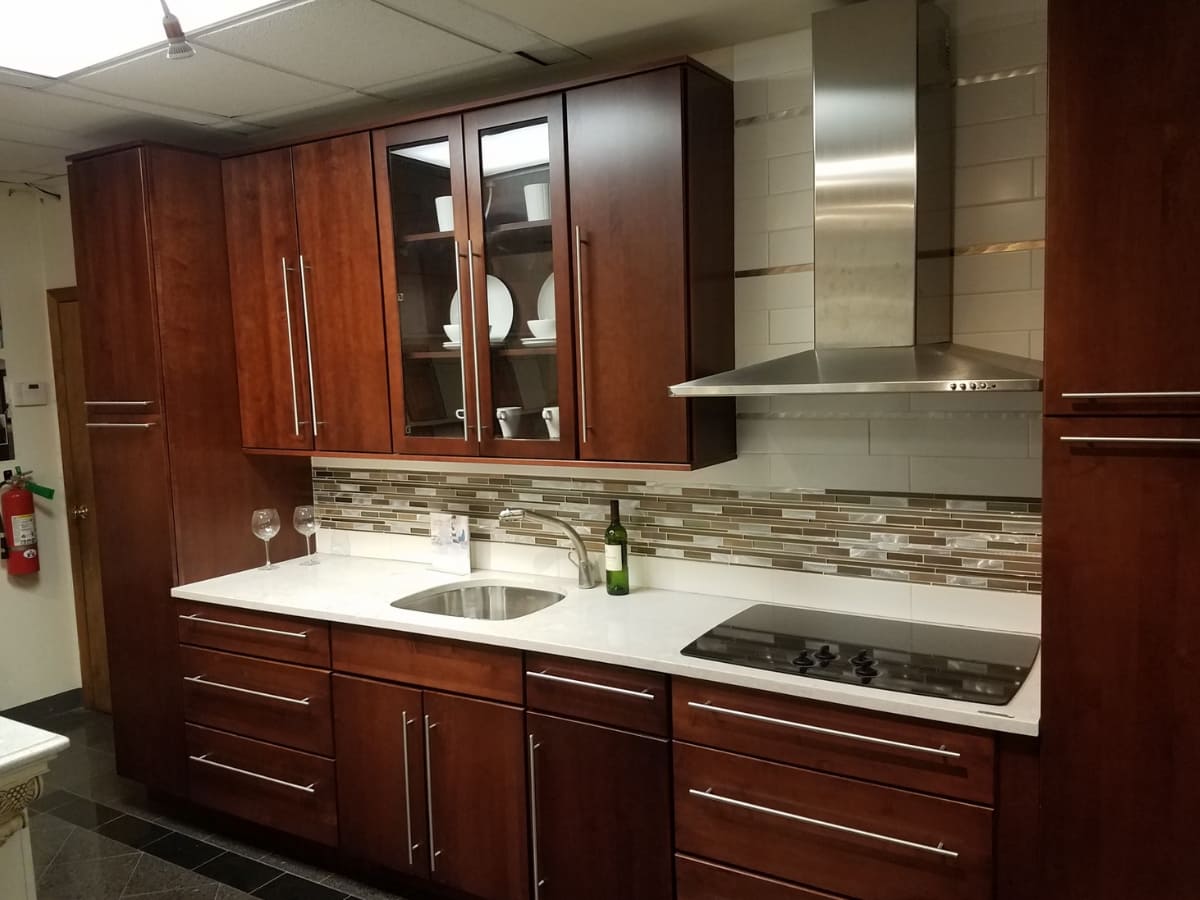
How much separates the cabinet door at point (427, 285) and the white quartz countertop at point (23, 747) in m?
1.29

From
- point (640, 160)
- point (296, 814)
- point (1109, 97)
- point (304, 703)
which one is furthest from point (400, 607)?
point (1109, 97)

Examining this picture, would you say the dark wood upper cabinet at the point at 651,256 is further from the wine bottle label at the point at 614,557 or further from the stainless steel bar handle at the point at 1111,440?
the stainless steel bar handle at the point at 1111,440

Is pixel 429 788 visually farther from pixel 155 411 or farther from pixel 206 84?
pixel 206 84

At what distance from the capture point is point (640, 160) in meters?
2.33

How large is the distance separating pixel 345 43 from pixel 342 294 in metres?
0.80

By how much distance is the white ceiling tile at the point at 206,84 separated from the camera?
2.49m

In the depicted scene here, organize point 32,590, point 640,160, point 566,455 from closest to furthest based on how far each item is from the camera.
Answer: point 640,160 → point 566,455 → point 32,590

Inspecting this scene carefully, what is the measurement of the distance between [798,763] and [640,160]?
1.55m

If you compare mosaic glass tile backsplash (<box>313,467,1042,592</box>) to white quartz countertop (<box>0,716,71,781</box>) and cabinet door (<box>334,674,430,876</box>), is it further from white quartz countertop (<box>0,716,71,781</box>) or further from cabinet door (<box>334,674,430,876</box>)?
white quartz countertop (<box>0,716,71,781</box>)

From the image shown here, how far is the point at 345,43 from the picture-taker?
2.38 metres

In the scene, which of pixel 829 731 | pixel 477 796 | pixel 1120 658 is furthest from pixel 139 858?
pixel 1120 658

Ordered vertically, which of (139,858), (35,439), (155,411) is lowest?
(139,858)

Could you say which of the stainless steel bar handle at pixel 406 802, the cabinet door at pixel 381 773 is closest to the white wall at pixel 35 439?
the cabinet door at pixel 381 773

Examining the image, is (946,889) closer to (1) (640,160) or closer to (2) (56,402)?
(1) (640,160)
